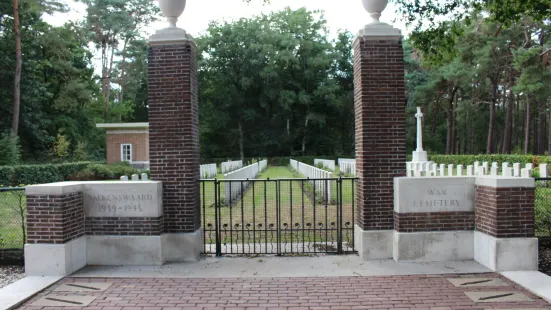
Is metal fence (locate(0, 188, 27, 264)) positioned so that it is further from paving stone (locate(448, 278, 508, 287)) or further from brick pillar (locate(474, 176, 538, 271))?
brick pillar (locate(474, 176, 538, 271))

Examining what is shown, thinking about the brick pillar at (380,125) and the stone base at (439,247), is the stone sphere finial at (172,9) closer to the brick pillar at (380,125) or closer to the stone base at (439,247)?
the brick pillar at (380,125)

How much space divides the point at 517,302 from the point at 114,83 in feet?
167

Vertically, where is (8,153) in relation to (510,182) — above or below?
above

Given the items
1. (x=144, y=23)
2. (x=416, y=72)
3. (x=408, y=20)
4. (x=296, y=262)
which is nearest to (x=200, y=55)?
(x=144, y=23)

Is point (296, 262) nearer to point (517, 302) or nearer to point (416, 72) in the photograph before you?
point (517, 302)

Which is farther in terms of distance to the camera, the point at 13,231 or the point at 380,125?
the point at 13,231

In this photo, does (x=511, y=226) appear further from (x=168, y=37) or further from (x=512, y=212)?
(x=168, y=37)

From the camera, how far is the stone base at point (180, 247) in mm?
6773

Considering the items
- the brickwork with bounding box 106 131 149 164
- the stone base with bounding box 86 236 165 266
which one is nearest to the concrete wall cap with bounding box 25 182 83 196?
the stone base with bounding box 86 236 165 266

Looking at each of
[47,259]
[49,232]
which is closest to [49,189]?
[49,232]

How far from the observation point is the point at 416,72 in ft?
165

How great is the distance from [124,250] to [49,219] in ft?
3.87

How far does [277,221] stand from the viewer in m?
6.96

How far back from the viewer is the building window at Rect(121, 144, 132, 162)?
30.0 meters
